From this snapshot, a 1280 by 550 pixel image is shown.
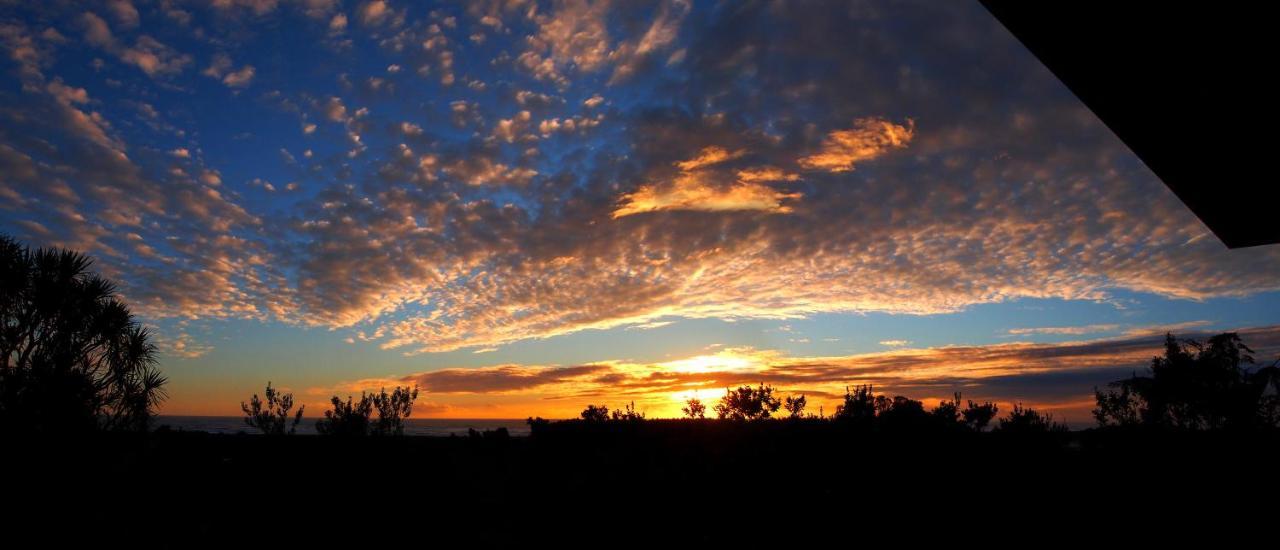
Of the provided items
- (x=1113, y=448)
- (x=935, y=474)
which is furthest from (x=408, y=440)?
(x=1113, y=448)

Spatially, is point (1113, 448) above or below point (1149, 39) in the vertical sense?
below

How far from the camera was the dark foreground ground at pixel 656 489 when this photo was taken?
7234 mm

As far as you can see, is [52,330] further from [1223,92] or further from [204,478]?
[1223,92]

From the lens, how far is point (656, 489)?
8.91 metres

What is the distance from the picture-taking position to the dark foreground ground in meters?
7.23

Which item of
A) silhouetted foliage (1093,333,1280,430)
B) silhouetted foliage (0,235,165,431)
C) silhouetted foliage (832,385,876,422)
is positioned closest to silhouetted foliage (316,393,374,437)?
silhouetted foliage (0,235,165,431)

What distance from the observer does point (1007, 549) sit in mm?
7000

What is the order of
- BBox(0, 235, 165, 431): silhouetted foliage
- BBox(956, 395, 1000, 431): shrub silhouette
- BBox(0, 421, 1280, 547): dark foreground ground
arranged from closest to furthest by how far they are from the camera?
BBox(0, 421, 1280, 547): dark foreground ground
BBox(0, 235, 165, 431): silhouetted foliage
BBox(956, 395, 1000, 431): shrub silhouette

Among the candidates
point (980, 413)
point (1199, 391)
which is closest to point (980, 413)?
point (980, 413)

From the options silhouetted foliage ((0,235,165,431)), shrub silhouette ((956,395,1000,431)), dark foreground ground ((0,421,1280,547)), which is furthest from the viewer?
shrub silhouette ((956,395,1000,431))

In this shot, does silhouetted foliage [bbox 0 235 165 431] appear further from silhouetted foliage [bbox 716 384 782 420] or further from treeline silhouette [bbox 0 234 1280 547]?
silhouetted foliage [bbox 716 384 782 420]

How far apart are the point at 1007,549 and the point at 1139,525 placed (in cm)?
174

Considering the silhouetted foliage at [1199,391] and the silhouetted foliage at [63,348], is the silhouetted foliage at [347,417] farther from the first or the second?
the silhouetted foliage at [1199,391]

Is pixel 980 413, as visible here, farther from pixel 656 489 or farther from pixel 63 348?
pixel 63 348
